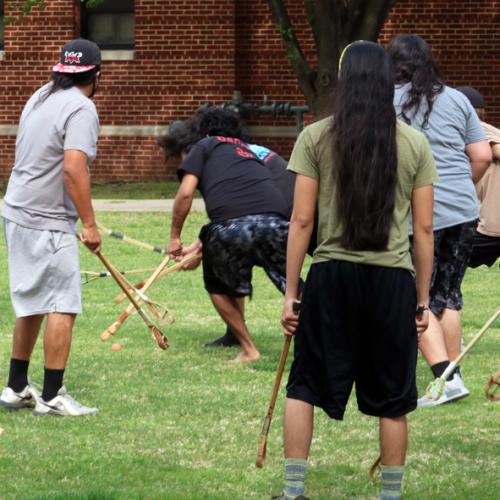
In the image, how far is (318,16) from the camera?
19172 millimetres

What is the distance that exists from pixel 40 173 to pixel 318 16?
12.5 metres

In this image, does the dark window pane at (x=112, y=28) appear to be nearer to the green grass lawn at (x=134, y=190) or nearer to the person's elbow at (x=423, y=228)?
the green grass lawn at (x=134, y=190)

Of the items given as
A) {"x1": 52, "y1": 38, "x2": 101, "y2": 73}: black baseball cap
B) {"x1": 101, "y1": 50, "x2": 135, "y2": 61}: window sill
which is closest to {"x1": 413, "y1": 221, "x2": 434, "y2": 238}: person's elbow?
{"x1": 52, "y1": 38, "x2": 101, "y2": 73}: black baseball cap

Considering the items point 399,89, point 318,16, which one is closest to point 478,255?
point 399,89

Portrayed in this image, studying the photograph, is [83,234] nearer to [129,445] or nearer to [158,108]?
[129,445]

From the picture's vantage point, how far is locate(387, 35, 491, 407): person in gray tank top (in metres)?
7.28

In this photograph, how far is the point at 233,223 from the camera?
8.89 m

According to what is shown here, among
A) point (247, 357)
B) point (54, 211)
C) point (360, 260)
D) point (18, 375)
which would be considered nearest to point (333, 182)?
point (360, 260)

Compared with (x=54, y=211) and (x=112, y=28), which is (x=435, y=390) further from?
(x=112, y=28)

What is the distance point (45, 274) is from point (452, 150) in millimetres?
2298

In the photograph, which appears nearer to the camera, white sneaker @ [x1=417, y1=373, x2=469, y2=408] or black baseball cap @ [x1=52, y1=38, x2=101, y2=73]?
black baseball cap @ [x1=52, y1=38, x2=101, y2=73]

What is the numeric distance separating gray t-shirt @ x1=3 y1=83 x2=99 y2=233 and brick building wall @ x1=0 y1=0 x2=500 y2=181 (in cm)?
1514

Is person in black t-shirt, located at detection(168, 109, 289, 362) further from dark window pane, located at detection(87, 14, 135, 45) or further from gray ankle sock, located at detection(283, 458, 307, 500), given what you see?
dark window pane, located at detection(87, 14, 135, 45)

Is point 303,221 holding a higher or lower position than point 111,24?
higher
